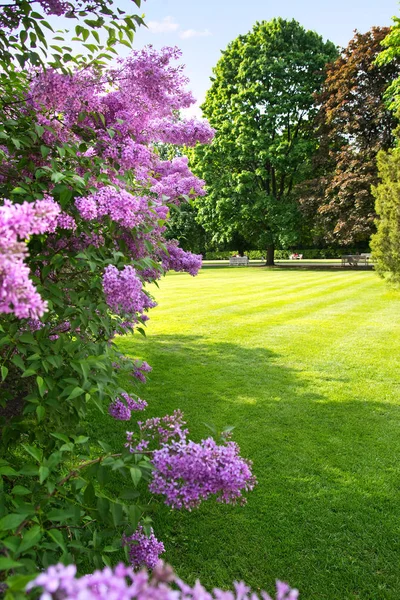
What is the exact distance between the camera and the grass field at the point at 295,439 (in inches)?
114

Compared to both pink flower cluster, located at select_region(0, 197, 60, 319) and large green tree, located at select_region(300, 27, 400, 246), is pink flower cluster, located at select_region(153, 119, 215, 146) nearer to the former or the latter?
pink flower cluster, located at select_region(0, 197, 60, 319)

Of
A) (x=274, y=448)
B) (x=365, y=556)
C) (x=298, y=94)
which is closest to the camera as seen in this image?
(x=365, y=556)

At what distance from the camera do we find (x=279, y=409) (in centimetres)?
540

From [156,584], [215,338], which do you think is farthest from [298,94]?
[156,584]

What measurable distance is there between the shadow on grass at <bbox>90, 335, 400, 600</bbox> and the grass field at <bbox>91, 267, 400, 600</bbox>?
1 cm

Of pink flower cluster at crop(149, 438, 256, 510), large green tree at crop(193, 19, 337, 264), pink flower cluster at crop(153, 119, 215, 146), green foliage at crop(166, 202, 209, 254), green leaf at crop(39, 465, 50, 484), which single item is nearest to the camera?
green leaf at crop(39, 465, 50, 484)

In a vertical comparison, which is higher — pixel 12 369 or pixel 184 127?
pixel 184 127

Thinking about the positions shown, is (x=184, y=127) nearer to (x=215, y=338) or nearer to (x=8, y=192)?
(x=8, y=192)

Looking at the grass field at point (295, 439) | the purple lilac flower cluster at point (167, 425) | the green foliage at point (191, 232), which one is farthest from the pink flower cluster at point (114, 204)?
the green foliage at point (191, 232)

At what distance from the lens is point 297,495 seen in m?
3.64

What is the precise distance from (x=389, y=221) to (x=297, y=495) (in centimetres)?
1327

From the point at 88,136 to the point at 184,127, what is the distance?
4.72 feet

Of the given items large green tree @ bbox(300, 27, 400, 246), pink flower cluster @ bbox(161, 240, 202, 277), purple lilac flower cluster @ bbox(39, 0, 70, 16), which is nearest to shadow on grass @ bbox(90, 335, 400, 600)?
pink flower cluster @ bbox(161, 240, 202, 277)

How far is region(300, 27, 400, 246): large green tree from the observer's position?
25.0m
